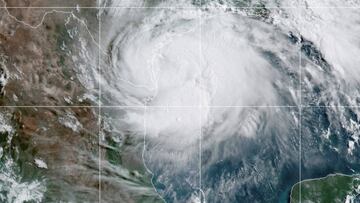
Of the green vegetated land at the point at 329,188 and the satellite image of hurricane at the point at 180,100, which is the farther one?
the green vegetated land at the point at 329,188

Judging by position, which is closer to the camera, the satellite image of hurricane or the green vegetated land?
the satellite image of hurricane

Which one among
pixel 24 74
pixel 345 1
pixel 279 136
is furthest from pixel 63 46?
pixel 345 1

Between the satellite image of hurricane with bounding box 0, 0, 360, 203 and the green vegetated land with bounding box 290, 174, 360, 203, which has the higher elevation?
the satellite image of hurricane with bounding box 0, 0, 360, 203

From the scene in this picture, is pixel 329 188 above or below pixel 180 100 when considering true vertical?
below

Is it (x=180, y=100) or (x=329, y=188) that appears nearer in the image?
(x=180, y=100)

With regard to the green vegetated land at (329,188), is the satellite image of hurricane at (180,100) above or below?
above
